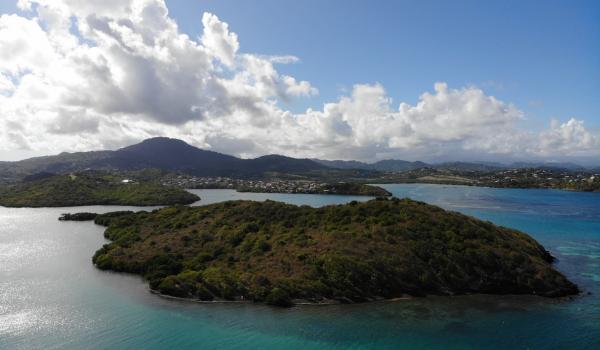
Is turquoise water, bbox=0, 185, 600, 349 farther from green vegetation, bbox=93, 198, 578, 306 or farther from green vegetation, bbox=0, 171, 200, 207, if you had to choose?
green vegetation, bbox=0, 171, 200, 207

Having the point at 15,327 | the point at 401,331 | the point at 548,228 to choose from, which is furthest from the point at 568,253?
the point at 15,327

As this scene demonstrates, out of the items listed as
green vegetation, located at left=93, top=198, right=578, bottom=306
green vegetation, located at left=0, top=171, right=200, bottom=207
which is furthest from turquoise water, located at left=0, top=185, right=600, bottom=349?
green vegetation, located at left=0, top=171, right=200, bottom=207

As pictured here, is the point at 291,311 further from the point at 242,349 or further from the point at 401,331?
the point at 401,331

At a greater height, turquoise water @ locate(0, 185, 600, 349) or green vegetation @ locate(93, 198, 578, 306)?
green vegetation @ locate(93, 198, 578, 306)

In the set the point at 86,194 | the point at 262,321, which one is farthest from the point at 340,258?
the point at 86,194

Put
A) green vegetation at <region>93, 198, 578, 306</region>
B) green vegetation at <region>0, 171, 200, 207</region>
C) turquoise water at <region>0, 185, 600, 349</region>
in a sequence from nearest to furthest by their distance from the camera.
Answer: turquoise water at <region>0, 185, 600, 349</region>, green vegetation at <region>93, 198, 578, 306</region>, green vegetation at <region>0, 171, 200, 207</region>

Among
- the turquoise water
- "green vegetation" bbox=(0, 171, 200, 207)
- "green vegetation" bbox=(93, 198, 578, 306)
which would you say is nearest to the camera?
the turquoise water

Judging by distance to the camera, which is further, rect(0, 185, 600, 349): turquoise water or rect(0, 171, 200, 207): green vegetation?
rect(0, 171, 200, 207): green vegetation

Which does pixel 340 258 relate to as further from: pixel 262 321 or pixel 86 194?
pixel 86 194
